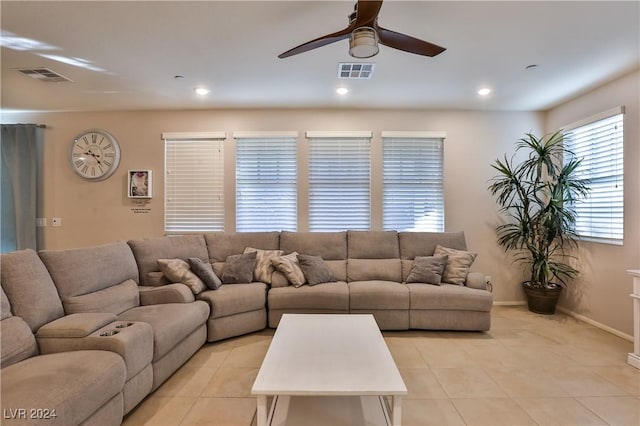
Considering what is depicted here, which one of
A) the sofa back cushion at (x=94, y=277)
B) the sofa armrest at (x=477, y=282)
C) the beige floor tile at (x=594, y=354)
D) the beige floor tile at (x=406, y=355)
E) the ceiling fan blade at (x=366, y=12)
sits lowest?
the beige floor tile at (x=406, y=355)

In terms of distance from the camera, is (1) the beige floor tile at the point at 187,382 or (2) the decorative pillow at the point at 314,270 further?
(2) the decorative pillow at the point at 314,270

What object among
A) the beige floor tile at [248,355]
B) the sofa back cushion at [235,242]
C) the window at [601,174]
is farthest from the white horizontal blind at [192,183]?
the window at [601,174]

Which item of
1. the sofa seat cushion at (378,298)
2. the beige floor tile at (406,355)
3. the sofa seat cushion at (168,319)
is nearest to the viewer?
the sofa seat cushion at (168,319)

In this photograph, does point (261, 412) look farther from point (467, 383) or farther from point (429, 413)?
point (467, 383)

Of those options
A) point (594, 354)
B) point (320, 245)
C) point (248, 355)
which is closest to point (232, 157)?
point (320, 245)

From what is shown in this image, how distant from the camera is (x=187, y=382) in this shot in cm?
233

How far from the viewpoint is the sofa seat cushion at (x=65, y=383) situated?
133 centimetres

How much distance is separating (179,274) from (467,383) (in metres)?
2.75

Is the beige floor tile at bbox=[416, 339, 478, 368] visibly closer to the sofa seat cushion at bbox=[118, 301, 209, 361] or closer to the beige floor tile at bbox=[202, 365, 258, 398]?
the beige floor tile at bbox=[202, 365, 258, 398]

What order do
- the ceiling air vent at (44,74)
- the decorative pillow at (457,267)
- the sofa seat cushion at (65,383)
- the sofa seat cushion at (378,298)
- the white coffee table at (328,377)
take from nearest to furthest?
the sofa seat cushion at (65,383) < the white coffee table at (328,377) < the ceiling air vent at (44,74) < the sofa seat cushion at (378,298) < the decorative pillow at (457,267)

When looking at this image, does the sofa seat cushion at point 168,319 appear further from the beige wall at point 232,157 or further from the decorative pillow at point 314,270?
the beige wall at point 232,157

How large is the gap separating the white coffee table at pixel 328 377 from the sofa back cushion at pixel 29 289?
153cm

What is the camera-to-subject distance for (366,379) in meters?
1.61

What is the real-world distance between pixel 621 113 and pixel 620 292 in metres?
1.90
